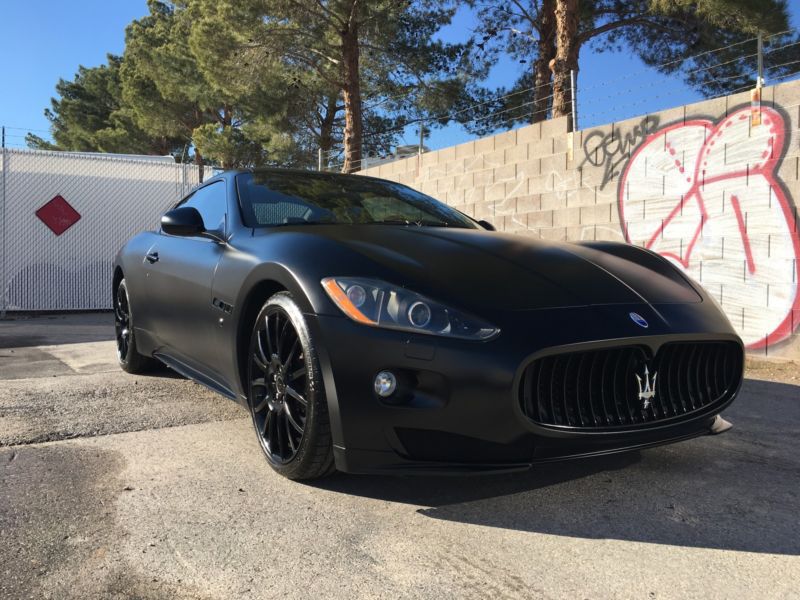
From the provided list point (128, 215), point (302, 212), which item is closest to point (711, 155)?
point (302, 212)

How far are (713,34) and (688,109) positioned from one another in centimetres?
765

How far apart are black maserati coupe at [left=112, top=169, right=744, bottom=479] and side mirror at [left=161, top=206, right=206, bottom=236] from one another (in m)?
0.24

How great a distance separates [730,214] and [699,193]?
39cm

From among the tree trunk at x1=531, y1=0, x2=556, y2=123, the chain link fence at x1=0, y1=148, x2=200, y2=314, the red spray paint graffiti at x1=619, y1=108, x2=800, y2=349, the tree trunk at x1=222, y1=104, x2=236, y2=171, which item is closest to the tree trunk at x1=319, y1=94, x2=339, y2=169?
the tree trunk at x1=222, y1=104, x2=236, y2=171

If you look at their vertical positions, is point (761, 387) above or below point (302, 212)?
below

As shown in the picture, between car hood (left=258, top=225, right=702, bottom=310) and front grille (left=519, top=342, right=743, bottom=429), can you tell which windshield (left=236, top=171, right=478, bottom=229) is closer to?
car hood (left=258, top=225, right=702, bottom=310)

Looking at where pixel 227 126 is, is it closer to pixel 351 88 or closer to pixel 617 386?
pixel 351 88

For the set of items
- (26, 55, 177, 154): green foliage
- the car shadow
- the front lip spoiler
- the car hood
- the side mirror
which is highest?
(26, 55, 177, 154): green foliage

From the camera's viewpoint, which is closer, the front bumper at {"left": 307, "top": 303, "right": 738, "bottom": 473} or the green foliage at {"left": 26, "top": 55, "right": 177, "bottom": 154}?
the front bumper at {"left": 307, "top": 303, "right": 738, "bottom": 473}

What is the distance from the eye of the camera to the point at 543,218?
768cm

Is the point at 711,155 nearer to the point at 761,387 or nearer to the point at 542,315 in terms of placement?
the point at 761,387

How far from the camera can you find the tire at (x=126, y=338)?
4.50 m

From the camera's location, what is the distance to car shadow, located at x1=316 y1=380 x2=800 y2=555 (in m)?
2.15

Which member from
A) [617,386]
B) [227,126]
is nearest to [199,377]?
[617,386]
